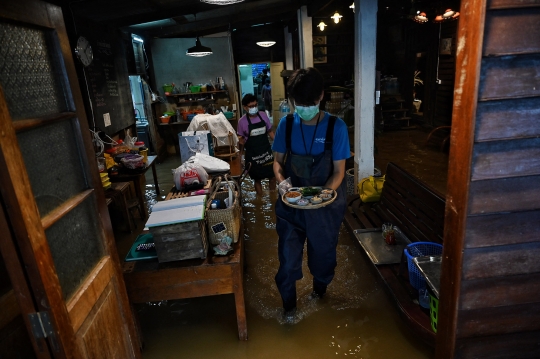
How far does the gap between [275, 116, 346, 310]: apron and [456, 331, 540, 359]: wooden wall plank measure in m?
1.32

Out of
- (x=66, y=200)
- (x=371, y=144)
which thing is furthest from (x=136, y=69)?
(x=66, y=200)

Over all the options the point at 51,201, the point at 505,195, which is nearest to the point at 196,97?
the point at 51,201

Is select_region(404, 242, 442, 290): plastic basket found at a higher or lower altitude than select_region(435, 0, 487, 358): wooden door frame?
lower

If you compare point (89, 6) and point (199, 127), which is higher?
point (89, 6)

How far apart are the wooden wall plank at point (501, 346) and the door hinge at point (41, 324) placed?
2.10 meters

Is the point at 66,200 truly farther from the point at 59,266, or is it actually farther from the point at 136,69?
the point at 136,69

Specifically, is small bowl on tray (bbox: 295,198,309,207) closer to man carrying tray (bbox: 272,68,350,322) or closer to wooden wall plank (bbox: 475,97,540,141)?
man carrying tray (bbox: 272,68,350,322)

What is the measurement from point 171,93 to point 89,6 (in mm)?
4914

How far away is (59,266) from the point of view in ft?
5.73

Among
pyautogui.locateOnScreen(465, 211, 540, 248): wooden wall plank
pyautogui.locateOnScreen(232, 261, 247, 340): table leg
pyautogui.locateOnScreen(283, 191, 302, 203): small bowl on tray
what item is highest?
pyautogui.locateOnScreen(465, 211, 540, 248): wooden wall plank

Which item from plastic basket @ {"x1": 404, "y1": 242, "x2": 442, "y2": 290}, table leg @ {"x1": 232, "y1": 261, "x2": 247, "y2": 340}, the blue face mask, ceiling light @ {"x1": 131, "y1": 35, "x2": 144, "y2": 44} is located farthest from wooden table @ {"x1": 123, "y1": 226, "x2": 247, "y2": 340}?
ceiling light @ {"x1": 131, "y1": 35, "x2": 144, "y2": 44}

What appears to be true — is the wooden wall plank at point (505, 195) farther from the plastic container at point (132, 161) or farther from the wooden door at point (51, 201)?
the plastic container at point (132, 161)

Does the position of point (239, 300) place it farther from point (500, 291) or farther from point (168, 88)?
point (168, 88)

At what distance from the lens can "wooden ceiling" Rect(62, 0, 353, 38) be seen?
569 centimetres
